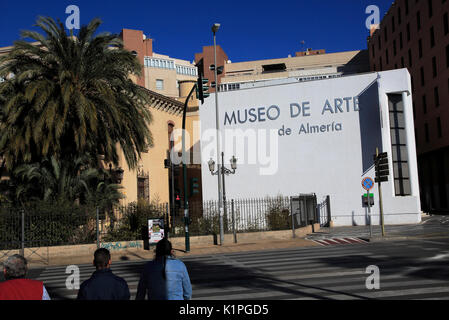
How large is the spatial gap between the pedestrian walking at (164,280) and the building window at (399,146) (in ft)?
97.3

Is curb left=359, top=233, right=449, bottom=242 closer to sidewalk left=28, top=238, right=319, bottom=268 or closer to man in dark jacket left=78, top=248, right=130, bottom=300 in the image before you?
sidewalk left=28, top=238, right=319, bottom=268

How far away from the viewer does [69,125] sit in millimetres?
21438

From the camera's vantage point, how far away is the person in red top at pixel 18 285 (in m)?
3.80

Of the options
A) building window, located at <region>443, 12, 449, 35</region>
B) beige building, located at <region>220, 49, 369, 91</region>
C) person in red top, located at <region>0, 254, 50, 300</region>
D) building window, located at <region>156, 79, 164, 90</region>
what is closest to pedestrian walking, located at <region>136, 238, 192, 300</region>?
person in red top, located at <region>0, 254, 50, 300</region>

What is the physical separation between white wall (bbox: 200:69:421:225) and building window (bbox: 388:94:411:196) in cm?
47

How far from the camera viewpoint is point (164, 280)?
14.7 feet

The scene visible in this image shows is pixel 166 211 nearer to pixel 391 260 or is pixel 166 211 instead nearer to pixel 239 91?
pixel 391 260

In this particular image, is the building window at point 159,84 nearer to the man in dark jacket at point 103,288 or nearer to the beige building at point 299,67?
the beige building at point 299,67

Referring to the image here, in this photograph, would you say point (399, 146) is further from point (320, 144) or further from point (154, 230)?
point (154, 230)

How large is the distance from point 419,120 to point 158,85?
38513mm

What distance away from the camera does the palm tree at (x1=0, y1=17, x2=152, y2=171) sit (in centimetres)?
1973

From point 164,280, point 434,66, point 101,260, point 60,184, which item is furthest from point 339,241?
point 434,66

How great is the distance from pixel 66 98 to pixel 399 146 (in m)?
23.6

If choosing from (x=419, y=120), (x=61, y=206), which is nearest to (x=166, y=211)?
(x=61, y=206)
